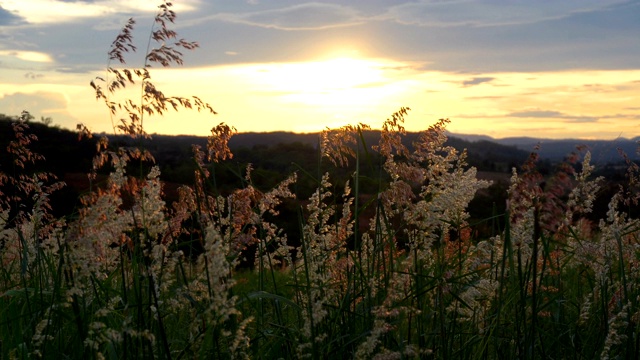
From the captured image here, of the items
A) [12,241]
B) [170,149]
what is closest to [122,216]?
[12,241]

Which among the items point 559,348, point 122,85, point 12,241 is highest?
point 122,85

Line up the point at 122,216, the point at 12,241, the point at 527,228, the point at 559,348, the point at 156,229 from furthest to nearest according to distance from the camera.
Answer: the point at 12,241, the point at 559,348, the point at 527,228, the point at 122,216, the point at 156,229

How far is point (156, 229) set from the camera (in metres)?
2.87

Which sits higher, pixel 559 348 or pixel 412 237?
pixel 412 237

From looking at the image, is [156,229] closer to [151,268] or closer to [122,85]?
[151,268]

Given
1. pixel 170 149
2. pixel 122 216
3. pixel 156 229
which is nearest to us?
pixel 156 229

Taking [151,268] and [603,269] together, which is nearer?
[151,268]

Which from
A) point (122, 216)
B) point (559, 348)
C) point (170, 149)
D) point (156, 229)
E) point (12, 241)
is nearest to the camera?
point (156, 229)

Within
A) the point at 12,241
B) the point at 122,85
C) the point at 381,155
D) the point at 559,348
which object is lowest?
the point at 559,348

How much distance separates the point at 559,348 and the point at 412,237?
1.51 m

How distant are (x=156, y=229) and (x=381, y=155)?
1.93 m

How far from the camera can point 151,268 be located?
2969 mm

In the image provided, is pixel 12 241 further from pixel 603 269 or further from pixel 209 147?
pixel 603 269

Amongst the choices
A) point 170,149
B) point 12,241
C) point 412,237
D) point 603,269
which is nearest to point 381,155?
point 412,237
